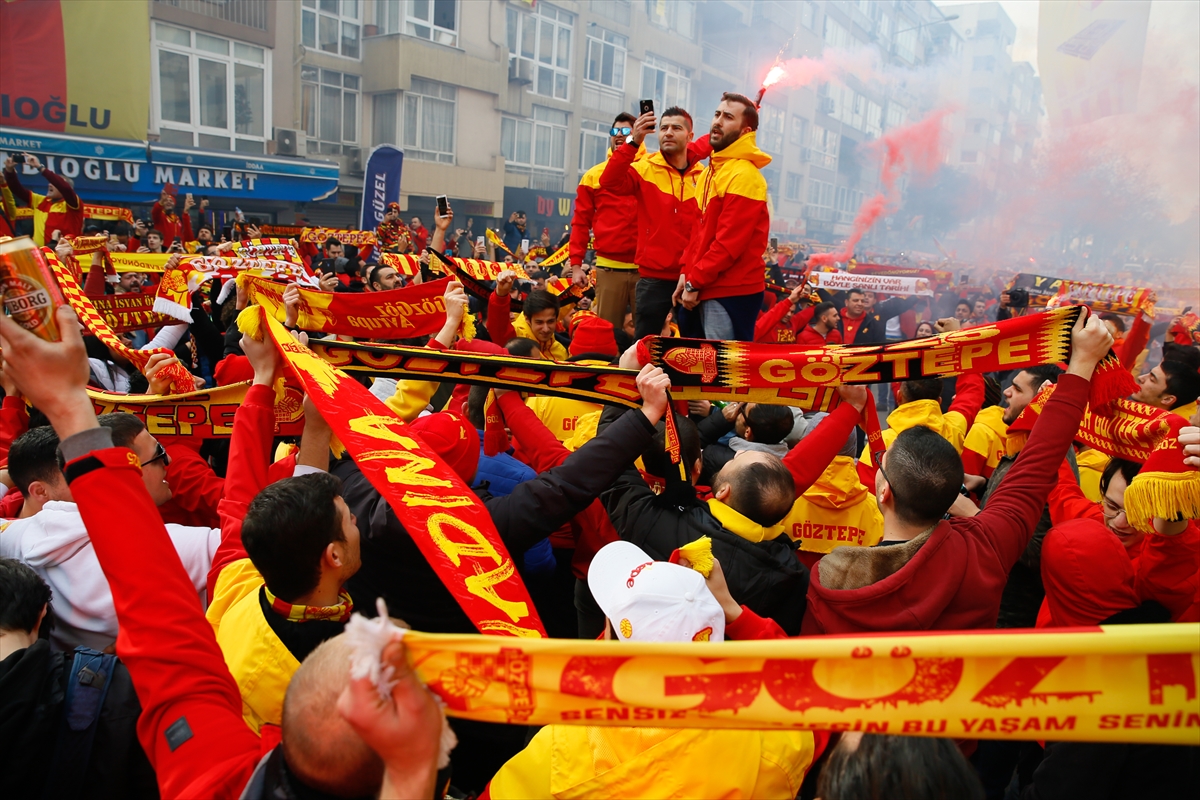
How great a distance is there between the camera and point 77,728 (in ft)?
6.33

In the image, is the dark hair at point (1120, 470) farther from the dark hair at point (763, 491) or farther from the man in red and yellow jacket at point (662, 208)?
the man in red and yellow jacket at point (662, 208)

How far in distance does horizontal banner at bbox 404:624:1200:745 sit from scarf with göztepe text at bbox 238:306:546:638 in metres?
0.85

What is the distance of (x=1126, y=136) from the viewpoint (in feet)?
77.9

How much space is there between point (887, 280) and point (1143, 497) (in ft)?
26.8

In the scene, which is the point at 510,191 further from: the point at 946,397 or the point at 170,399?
the point at 170,399

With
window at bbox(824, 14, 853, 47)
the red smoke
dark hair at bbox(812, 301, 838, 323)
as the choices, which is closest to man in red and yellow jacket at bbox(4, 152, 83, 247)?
dark hair at bbox(812, 301, 838, 323)

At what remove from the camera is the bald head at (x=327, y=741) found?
131 cm

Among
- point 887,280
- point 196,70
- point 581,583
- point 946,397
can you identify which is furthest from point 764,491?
point 196,70

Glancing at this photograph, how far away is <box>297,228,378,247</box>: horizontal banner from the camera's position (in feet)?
45.7

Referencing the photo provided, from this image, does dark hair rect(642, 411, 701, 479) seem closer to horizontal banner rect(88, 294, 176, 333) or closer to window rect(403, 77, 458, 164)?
horizontal banner rect(88, 294, 176, 333)

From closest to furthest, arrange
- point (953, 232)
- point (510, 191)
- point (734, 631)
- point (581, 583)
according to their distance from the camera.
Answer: point (734, 631), point (581, 583), point (510, 191), point (953, 232)

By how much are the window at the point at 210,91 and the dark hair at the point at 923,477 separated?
77.6 feet

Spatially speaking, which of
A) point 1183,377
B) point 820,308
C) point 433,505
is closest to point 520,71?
point 820,308

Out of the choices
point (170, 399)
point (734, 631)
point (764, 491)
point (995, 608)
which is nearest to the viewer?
point (734, 631)
